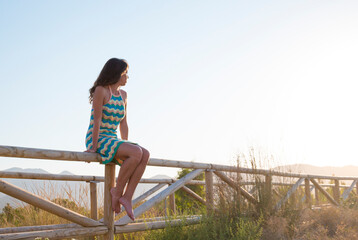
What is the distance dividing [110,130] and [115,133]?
0.08m

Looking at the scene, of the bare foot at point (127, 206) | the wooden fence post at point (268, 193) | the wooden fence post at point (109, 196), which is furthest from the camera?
the wooden fence post at point (268, 193)

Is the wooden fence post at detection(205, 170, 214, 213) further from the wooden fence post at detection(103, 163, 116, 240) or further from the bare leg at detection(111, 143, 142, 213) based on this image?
the bare leg at detection(111, 143, 142, 213)

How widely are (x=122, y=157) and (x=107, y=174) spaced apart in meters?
0.31

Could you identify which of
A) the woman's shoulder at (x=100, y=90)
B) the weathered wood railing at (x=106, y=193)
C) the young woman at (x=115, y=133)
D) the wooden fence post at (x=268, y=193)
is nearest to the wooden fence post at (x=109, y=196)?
the weathered wood railing at (x=106, y=193)

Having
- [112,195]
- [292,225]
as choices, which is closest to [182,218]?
[112,195]

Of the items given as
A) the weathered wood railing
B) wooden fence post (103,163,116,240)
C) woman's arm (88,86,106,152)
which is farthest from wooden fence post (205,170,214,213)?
woman's arm (88,86,106,152)

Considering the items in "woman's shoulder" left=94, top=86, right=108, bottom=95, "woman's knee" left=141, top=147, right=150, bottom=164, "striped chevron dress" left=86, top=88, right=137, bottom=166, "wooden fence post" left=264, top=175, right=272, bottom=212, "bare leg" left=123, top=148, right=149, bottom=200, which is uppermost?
"woman's shoulder" left=94, top=86, right=108, bottom=95

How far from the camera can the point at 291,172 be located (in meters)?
6.12

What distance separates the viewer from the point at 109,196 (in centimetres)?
385

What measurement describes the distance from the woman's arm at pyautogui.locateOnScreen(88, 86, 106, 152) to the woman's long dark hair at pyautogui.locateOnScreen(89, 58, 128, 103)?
0.32 feet

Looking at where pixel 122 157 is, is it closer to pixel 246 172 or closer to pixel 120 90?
pixel 120 90

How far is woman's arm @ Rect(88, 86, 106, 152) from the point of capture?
3689 mm

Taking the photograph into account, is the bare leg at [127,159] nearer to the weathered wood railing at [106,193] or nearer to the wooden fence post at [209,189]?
the weathered wood railing at [106,193]

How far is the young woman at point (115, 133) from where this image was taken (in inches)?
142
